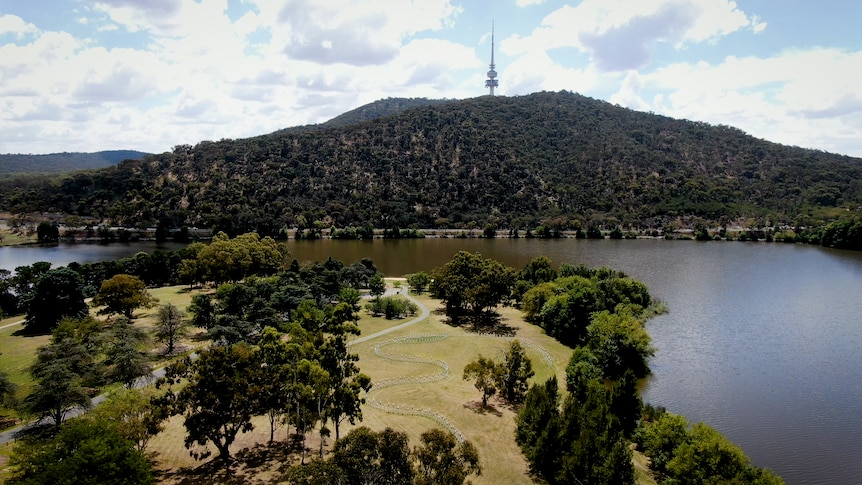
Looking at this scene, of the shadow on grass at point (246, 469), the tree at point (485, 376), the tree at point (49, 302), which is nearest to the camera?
the shadow on grass at point (246, 469)

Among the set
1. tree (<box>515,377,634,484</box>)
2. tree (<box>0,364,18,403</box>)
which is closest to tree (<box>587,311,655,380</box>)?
tree (<box>515,377,634,484</box>)

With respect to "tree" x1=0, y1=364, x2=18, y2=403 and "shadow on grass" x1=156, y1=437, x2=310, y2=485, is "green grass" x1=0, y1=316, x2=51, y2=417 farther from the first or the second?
"shadow on grass" x1=156, y1=437, x2=310, y2=485

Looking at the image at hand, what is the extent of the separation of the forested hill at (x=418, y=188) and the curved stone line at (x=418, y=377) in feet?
332

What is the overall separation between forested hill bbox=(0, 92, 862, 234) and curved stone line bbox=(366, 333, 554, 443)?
101 meters

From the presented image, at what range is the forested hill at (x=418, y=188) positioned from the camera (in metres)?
156

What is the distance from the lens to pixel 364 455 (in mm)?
17406

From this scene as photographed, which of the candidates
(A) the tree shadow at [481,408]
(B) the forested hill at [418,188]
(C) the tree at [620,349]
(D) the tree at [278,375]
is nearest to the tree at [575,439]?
(A) the tree shadow at [481,408]

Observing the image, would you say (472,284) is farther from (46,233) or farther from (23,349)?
(46,233)

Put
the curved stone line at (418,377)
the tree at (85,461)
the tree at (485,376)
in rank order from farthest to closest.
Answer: the tree at (485,376)
the curved stone line at (418,377)
the tree at (85,461)

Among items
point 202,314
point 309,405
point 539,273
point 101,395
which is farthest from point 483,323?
point 101,395

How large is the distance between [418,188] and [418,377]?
471ft

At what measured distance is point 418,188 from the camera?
7023 inches

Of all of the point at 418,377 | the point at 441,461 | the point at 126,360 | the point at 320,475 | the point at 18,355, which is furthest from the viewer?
the point at 18,355

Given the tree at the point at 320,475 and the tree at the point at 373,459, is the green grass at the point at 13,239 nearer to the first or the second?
the tree at the point at 320,475
